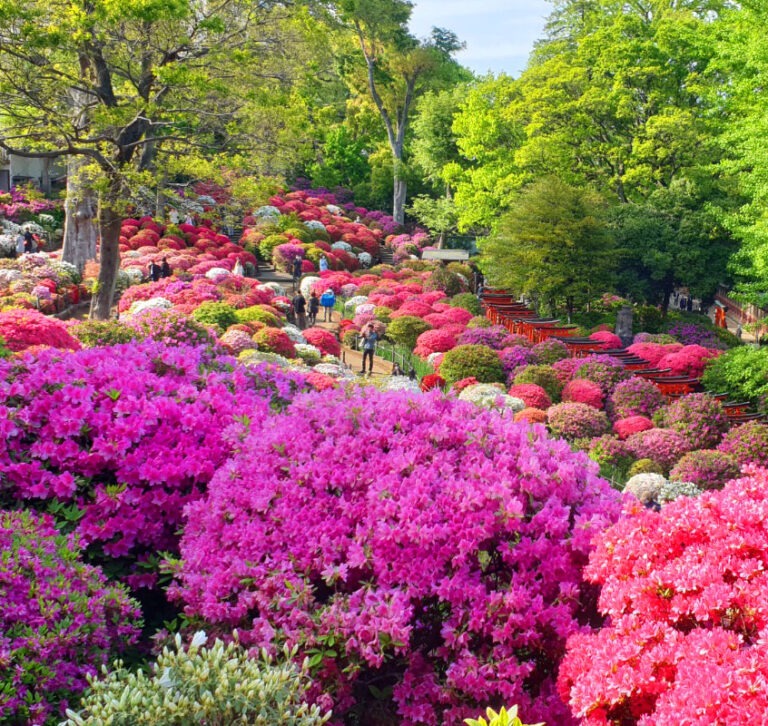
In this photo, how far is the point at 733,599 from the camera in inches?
163

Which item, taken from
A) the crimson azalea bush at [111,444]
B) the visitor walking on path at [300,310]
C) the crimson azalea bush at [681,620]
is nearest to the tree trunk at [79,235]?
the visitor walking on path at [300,310]

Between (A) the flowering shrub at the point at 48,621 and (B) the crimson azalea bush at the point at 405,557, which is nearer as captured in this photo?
(A) the flowering shrub at the point at 48,621

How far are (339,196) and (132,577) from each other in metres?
52.2

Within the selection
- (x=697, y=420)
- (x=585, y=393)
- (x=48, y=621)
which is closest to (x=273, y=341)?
(x=585, y=393)

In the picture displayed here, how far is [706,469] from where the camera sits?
44.8ft

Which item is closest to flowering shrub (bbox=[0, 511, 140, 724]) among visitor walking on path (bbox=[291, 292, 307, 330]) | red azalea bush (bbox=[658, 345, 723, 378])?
red azalea bush (bbox=[658, 345, 723, 378])

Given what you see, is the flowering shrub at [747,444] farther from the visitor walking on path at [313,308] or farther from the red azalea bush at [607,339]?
the visitor walking on path at [313,308]

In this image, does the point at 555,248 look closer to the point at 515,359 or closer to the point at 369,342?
the point at 515,359

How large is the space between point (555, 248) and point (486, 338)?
8.44 meters

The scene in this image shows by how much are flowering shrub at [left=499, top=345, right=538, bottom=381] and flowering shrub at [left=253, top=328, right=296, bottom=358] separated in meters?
4.90

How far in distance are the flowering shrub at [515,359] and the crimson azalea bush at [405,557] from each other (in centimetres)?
1401

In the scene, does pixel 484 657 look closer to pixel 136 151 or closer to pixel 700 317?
pixel 136 151

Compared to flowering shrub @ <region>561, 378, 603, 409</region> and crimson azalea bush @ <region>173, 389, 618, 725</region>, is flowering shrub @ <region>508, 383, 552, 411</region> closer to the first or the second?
flowering shrub @ <region>561, 378, 603, 409</region>

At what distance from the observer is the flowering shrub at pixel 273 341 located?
18797 millimetres
